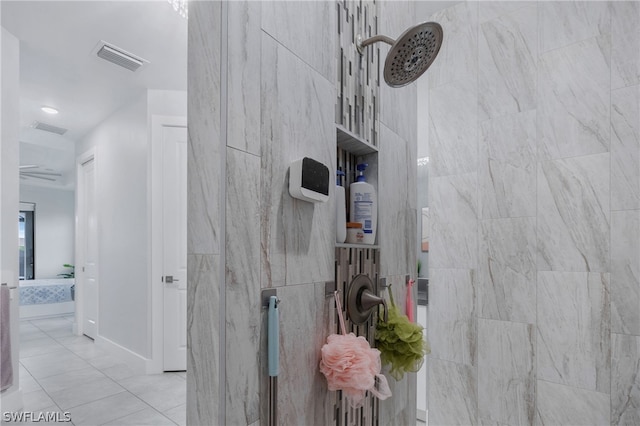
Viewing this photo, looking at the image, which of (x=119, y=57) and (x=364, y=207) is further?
(x=119, y=57)

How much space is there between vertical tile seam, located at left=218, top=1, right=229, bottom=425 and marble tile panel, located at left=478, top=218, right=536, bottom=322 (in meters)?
1.65

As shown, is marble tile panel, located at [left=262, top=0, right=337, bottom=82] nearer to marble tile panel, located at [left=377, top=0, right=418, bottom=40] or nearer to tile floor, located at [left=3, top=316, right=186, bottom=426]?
marble tile panel, located at [left=377, top=0, right=418, bottom=40]

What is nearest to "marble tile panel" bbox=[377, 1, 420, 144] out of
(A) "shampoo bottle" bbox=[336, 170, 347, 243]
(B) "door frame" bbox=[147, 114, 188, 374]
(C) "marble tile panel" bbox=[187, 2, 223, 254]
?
(A) "shampoo bottle" bbox=[336, 170, 347, 243]

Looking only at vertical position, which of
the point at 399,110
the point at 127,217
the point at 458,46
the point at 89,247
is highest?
the point at 458,46

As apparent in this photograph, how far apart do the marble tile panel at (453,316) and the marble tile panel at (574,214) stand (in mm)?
427

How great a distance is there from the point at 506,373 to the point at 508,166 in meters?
1.07

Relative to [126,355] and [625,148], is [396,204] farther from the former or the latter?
[126,355]

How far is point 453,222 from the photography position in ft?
7.03

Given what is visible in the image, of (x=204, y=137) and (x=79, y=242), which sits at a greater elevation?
(x=204, y=137)

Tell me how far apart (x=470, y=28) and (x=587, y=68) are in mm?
672

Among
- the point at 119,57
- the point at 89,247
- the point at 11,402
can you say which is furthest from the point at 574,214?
the point at 89,247

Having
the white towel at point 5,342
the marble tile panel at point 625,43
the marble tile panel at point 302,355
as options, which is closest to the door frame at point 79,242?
the white towel at point 5,342

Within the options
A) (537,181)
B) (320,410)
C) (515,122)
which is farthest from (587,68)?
(320,410)

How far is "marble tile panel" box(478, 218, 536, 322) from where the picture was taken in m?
1.84
